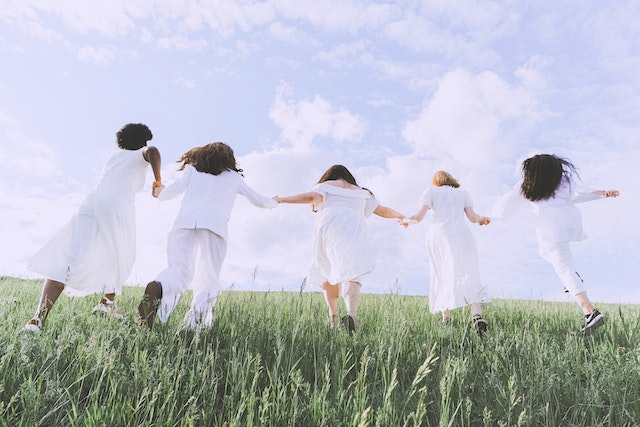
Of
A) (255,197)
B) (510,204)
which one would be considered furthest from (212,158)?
(510,204)

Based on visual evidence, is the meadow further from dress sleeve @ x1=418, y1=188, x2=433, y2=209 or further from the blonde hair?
the blonde hair

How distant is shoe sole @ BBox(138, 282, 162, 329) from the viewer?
4844 mm

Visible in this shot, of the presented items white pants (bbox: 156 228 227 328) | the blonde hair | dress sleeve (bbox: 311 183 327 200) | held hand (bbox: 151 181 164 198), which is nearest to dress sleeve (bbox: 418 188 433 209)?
the blonde hair

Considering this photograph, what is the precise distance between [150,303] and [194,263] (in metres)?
Answer: 0.82

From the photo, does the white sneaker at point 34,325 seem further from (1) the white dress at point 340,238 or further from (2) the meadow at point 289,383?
(1) the white dress at point 340,238

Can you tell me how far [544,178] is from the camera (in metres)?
7.28

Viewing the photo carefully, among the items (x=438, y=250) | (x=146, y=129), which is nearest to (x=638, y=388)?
(x=438, y=250)

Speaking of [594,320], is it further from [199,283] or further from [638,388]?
[199,283]

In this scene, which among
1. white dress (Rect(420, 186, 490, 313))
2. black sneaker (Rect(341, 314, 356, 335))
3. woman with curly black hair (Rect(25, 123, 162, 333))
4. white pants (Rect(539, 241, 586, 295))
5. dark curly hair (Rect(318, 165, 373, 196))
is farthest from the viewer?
white dress (Rect(420, 186, 490, 313))

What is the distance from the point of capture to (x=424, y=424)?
3219mm

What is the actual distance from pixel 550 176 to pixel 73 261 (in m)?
6.69

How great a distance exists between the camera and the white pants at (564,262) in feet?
22.2

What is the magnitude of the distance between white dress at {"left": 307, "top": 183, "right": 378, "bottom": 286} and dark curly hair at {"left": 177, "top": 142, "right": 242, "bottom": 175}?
133cm

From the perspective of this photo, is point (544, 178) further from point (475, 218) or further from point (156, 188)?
point (156, 188)
